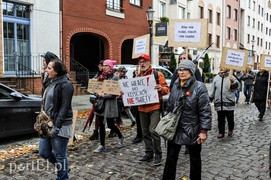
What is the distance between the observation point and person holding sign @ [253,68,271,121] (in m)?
9.65

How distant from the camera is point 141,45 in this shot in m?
6.66

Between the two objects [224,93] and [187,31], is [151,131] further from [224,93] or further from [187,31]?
[224,93]

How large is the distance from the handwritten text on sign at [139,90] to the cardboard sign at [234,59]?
9.59 feet

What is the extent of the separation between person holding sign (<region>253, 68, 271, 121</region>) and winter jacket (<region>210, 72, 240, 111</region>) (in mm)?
2974

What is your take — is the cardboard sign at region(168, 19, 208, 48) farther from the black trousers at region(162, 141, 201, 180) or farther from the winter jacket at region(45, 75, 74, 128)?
the winter jacket at region(45, 75, 74, 128)

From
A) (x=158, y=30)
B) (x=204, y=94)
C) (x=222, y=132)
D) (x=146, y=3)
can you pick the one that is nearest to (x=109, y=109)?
(x=204, y=94)

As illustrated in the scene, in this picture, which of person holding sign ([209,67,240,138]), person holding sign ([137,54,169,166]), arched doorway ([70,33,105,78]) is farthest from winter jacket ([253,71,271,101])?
arched doorway ([70,33,105,78])

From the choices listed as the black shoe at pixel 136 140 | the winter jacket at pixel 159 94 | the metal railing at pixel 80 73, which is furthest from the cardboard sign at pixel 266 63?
the metal railing at pixel 80 73

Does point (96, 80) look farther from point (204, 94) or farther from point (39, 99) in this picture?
point (204, 94)

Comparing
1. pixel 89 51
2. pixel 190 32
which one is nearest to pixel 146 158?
pixel 190 32

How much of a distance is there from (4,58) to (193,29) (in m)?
10.4

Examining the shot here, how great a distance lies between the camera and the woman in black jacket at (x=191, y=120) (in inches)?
146

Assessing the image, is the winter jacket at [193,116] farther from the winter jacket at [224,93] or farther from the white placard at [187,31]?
the winter jacket at [224,93]

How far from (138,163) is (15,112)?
3195 mm
